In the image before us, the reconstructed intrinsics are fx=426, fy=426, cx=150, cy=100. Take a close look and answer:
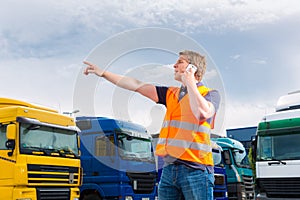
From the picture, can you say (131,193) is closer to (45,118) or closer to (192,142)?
(45,118)

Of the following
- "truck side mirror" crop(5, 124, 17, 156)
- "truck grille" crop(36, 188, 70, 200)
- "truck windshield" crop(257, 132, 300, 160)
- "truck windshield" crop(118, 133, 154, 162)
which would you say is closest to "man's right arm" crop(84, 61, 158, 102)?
"truck side mirror" crop(5, 124, 17, 156)

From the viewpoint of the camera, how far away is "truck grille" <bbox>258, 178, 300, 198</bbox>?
9609 millimetres

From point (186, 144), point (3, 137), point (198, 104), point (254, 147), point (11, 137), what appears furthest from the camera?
point (254, 147)

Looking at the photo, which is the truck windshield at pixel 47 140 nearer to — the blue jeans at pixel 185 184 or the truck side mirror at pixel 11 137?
the truck side mirror at pixel 11 137

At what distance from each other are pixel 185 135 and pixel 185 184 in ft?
1.02

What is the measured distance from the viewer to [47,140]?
9.30 metres

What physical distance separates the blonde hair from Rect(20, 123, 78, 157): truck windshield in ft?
21.9

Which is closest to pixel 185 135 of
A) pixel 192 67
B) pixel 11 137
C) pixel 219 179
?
pixel 192 67

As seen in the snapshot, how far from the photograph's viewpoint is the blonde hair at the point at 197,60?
8.89 ft

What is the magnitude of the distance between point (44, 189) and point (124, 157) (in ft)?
7.20

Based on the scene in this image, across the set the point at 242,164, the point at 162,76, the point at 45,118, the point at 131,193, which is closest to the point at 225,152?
the point at 242,164

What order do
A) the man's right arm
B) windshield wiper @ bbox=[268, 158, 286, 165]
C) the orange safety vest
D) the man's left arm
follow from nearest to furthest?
the man's left arm → the orange safety vest → the man's right arm → windshield wiper @ bbox=[268, 158, 286, 165]

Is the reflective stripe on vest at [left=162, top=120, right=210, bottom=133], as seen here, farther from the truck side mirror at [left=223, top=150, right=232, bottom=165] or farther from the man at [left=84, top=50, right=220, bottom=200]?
the truck side mirror at [left=223, top=150, right=232, bottom=165]

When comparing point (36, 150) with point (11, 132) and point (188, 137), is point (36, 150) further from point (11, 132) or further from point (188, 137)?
point (188, 137)
